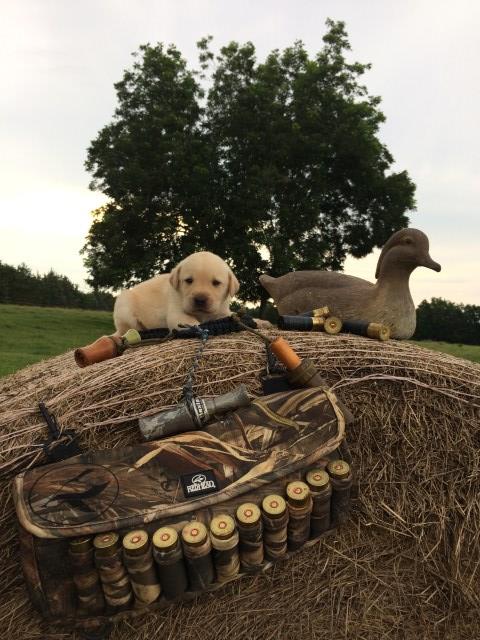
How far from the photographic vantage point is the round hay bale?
2.84 metres

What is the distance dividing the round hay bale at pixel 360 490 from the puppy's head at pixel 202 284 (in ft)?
1.90

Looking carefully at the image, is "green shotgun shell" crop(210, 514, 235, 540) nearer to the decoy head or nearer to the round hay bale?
the round hay bale

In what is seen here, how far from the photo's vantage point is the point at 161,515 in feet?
8.30

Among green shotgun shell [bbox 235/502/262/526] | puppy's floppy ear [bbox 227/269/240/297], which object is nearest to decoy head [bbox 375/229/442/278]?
puppy's floppy ear [bbox 227/269/240/297]

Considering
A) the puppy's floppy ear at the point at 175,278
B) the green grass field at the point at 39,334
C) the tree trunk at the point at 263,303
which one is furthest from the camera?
the tree trunk at the point at 263,303

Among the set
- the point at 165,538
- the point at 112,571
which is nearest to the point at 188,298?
the point at 165,538

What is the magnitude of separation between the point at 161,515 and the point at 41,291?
6197 centimetres

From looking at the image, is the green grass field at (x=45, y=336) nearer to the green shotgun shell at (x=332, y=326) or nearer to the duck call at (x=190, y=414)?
the green shotgun shell at (x=332, y=326)

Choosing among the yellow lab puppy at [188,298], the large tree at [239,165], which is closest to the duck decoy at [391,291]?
the yellow lab puppy at [188,298]

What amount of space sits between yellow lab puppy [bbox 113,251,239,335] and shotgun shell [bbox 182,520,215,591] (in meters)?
2.07

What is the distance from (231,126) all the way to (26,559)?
23047mm

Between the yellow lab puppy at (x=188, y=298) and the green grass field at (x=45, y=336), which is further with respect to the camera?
the green grass field at (x=45, y=336)

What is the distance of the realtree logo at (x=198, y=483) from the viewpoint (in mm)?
2602

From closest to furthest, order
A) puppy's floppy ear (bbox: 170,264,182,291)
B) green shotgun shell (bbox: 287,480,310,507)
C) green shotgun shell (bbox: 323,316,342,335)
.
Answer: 1. green shotgun shell (bbox: 287,480,310,507)
2. green shotgun shell (bbox: 323,316,342,335)
3. puppy's floppy ear (bbox: 170,264,182,291)
